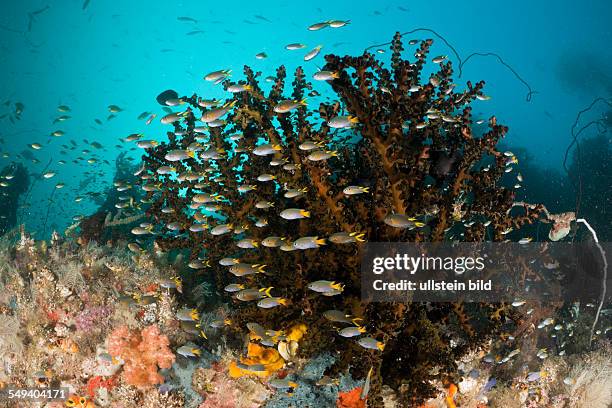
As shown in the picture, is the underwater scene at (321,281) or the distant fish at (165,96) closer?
the underwater scene at (321,281)

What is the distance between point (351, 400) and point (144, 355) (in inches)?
116

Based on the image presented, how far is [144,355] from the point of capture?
5168mm

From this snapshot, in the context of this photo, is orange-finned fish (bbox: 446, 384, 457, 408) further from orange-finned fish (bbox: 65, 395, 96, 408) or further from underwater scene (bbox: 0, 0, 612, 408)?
orange-finned fish (bbox: 65, 395, 96, 408)

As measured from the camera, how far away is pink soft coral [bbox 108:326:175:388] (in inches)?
200

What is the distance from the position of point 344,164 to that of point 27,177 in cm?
2450

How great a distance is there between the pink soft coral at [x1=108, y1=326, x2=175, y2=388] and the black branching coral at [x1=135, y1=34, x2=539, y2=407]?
1079mm

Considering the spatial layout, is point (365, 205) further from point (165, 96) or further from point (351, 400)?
point (165, 96)

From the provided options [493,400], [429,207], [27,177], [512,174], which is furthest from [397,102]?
[27,177]

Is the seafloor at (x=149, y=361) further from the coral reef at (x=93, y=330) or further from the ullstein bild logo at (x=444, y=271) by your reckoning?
the ullstein bild logo at (x=444, y=271)

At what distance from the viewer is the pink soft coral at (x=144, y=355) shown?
5.09 meters

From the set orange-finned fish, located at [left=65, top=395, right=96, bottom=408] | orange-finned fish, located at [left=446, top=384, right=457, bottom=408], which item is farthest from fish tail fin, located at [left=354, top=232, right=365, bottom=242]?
orange-finned fish, located at [left=65, top=395, right=96, bottom=408]

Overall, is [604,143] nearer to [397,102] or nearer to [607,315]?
[607,315]

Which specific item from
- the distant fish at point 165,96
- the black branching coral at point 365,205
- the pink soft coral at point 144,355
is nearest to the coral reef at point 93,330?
the pink soft coral at point 144,355

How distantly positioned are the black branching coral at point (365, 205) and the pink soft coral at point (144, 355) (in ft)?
3.54
